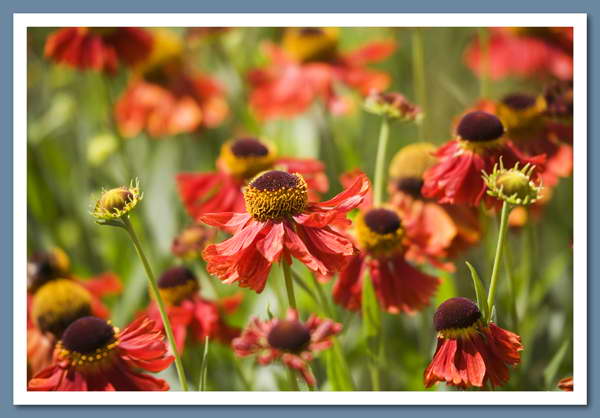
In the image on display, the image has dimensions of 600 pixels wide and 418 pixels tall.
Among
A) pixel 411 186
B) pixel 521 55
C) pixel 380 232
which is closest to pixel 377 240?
pixel 380 232

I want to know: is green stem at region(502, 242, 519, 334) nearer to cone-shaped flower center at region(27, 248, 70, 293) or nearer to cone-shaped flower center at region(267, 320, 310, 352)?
cone-shaped flower center at region(267, 320, 310, 352)

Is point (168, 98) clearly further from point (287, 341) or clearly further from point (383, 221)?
point (287, 341)

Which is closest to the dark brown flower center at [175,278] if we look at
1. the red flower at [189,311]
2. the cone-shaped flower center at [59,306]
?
the red flower at [189,311]

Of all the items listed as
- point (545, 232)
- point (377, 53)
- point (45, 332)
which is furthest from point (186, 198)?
point (545, 232)

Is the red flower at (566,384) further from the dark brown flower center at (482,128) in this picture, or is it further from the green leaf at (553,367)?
the dark brown flower center at (482,128)

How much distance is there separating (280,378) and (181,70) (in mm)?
848

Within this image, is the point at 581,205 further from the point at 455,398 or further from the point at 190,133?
the point at 190,133

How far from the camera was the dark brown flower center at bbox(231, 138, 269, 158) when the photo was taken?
1.20m

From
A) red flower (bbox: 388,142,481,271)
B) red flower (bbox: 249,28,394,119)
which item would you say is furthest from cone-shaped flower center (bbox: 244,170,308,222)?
red flower (bbox: 249,28,394,119)

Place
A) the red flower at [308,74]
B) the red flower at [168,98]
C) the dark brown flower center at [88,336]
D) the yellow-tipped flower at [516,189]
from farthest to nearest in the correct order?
the red flower at [168,98] < the red flower at [308,74] < the dark brown flower center at [88,336] < the yellow-tipped flower at [516,189]

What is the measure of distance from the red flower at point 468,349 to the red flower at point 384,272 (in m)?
0.15

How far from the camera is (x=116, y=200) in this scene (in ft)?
2.82

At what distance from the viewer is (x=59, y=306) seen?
1152mm

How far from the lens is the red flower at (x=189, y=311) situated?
43.6 inches
